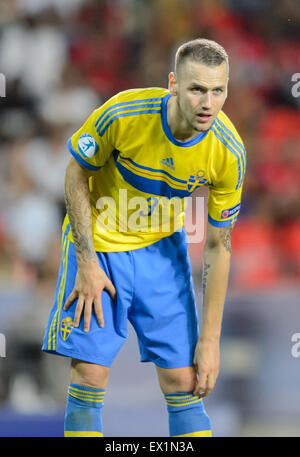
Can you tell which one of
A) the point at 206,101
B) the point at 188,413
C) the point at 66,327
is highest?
the point at 206,101

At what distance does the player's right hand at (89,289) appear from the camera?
9.80 ft

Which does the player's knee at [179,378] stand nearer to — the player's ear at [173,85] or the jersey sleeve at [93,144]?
the jersey sleeve at [93,144]

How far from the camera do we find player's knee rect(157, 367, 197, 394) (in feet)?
10.3

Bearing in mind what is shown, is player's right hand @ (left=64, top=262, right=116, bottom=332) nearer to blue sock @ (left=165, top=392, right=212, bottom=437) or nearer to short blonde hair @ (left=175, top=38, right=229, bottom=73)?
blue sock @ (left=165, top=392, right=212, bottom=437)

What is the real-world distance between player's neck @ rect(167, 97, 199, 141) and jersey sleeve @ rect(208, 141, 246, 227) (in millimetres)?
170

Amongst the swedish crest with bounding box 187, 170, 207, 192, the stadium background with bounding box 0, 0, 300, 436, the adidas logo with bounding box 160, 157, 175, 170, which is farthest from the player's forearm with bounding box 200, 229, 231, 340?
the stadium background with bounding box 0, 0, 300, 436

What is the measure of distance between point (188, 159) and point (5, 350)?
82.5 inches

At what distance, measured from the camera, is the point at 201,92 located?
274cm

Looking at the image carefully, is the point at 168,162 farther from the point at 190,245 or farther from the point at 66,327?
the point at 190,245

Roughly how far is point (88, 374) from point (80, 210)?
1.93 ft

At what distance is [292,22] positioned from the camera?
6113 millimetres

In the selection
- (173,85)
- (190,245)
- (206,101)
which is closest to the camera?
(206,101)

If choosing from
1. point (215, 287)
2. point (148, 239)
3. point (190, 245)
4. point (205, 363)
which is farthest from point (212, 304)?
point (190, 245)
